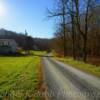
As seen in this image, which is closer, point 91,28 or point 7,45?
point 91,28

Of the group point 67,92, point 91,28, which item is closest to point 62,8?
point 91,28

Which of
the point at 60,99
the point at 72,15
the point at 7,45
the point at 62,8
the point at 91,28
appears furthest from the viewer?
the point at 7,45

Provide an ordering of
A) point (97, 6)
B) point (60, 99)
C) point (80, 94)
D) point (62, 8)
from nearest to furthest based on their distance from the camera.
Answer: point (60, 99) < point (80, 94) < point (97, 6) < point (62, 8)

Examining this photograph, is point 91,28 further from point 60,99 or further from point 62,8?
point 60,99

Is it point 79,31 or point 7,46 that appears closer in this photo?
point 79,31

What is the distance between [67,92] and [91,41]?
5432 centimetres

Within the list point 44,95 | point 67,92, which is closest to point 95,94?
point 67,92

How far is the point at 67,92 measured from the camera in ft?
36.8

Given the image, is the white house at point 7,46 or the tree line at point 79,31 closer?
the tree line at point 79,31

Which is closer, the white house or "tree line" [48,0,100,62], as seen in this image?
"tree line" [48,0,100,62]

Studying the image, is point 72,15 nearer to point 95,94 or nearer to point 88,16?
point 88,16

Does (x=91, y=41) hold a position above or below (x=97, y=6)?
below

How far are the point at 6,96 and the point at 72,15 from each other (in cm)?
2898

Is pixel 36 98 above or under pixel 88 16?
A: under
